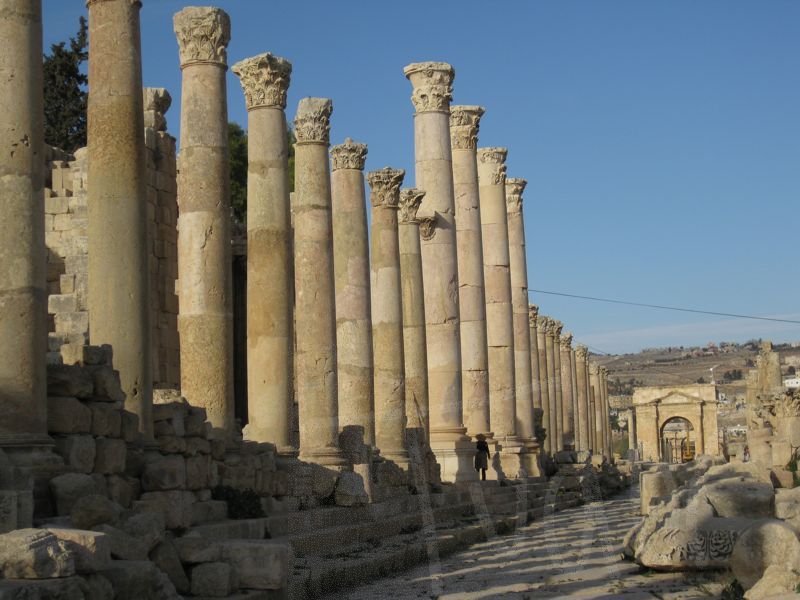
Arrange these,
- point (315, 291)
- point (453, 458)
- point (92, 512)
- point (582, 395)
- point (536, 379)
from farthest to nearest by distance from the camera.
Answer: point (582, 395), point (536, 379), point (453, 458), point (315, 291), point (92, 512)

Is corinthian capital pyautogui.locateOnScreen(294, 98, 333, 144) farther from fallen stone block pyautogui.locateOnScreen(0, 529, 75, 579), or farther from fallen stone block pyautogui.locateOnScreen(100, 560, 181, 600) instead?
fallen stone block pyautogui.locateOnScreen(0, 529, 75, 579)

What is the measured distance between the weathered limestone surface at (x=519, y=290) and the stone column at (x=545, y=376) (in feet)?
23.0

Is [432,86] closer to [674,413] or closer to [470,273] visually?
[470,273]

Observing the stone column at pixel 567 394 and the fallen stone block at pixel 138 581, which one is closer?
the fallen stone block at pixel 138 581

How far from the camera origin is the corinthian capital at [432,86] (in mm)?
27109

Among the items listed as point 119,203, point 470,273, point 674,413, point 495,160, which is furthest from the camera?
point 674,413

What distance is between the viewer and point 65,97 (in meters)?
34.4

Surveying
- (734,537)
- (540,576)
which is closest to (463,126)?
(540,576)

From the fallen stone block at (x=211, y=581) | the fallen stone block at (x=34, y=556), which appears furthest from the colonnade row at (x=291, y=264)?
the fallen stone block at (x=34, y=556)

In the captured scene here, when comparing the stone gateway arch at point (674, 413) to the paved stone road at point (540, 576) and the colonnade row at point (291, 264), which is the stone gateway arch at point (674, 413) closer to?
the colonnade row at point (291, 264)

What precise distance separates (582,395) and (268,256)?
142 feet

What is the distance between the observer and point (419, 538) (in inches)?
722

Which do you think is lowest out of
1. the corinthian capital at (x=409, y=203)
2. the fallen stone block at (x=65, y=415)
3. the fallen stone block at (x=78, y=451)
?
the fallen stone block at (x=78, y=451)

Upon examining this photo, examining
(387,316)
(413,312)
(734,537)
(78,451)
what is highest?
(413,312)
